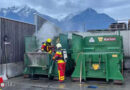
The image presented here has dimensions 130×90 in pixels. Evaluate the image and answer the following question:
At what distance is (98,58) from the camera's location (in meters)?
6.46

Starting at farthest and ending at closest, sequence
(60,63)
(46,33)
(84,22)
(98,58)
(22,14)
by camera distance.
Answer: (84,22), (22,14), (46,33), (60,63), (98,58)

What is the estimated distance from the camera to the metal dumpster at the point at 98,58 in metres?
6.30

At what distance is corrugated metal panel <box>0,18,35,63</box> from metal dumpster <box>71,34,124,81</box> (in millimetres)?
3347

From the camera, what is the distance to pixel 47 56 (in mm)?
6891

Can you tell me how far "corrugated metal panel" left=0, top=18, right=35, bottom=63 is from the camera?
755 cm

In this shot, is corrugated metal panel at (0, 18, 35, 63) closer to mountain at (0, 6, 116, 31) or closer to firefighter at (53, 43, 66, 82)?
mountain at (0, 6, 116, 31)

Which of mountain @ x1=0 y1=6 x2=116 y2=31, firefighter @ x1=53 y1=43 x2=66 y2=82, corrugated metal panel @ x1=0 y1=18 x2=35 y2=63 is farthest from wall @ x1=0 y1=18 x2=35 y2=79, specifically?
firefighter @ x1=53 y1=43 x2=66 y2=82

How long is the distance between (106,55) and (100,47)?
907mm

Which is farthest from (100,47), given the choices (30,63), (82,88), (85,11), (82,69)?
(85,11)

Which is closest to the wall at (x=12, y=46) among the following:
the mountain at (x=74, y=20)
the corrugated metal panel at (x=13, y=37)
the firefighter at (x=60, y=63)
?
the corrugated metal panel at (x=13, y=37)

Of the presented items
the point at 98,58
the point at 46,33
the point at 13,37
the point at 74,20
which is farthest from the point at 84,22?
the point at 98,58

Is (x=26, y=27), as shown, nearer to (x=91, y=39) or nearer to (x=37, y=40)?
(x=37, y=40)

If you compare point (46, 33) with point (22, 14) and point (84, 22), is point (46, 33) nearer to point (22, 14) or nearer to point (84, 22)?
point (22, 14)

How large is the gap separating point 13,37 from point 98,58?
4574mm
